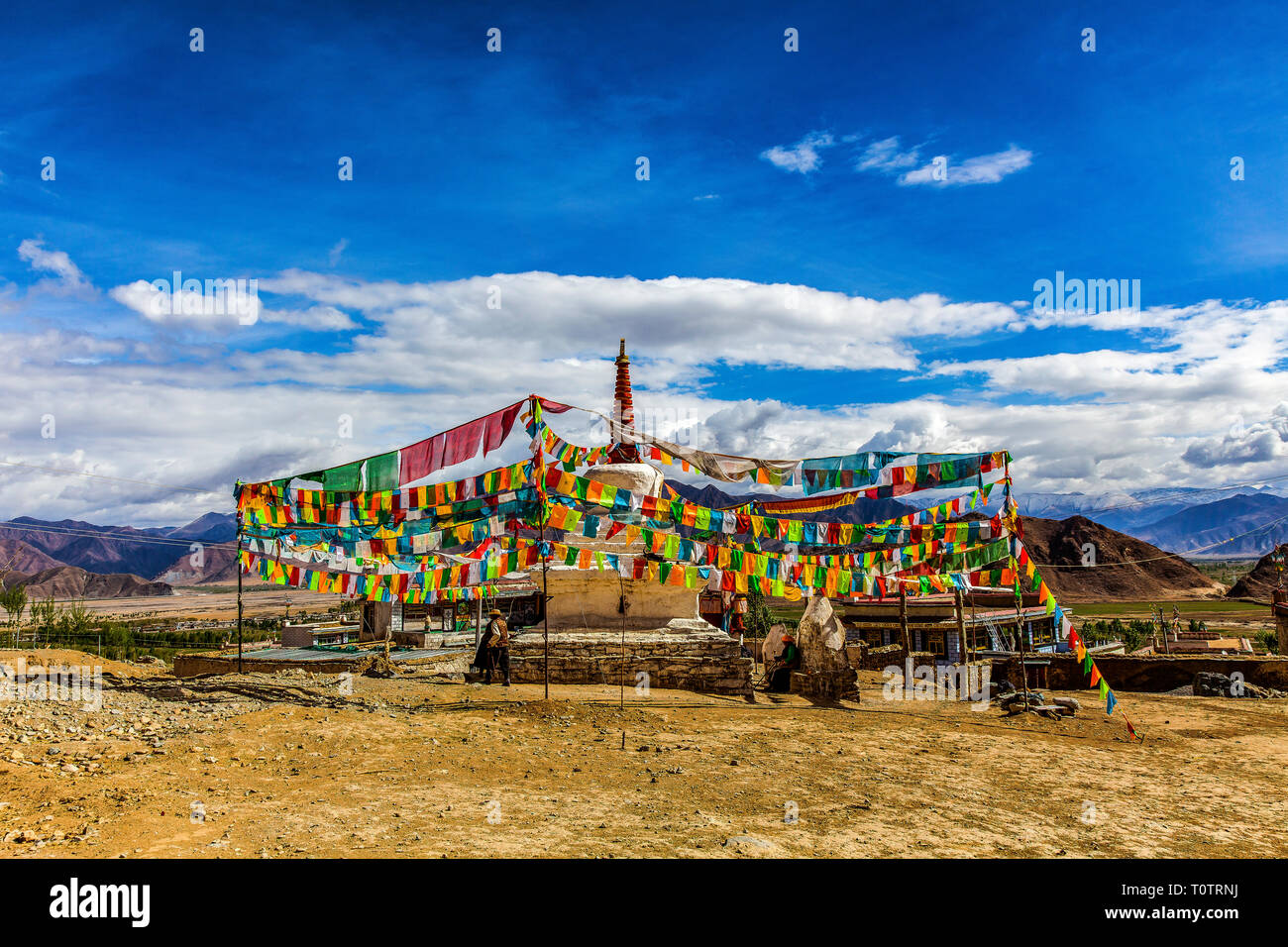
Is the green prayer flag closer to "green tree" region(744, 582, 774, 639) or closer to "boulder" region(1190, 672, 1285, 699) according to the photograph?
"boulder" region(1190, 672, 1285, 699)

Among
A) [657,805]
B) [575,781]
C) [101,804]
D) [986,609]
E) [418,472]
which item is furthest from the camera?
[986,609]

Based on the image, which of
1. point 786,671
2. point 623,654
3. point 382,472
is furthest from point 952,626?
point 382,472

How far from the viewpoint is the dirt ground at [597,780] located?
6926 millimetres

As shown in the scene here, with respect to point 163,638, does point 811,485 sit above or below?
above

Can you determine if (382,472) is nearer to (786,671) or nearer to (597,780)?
(597,780)

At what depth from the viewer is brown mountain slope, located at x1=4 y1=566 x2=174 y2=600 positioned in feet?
527

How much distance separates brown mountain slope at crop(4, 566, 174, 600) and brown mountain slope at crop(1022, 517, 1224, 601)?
170484 mm

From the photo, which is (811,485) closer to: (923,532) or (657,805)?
(923,532)

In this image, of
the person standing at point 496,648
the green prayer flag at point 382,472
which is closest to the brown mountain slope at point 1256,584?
the person standing at point 496,648

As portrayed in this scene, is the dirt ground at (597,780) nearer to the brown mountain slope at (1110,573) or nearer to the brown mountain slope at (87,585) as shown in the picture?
the brown mountain slope at (1110,573)

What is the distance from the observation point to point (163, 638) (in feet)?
160
